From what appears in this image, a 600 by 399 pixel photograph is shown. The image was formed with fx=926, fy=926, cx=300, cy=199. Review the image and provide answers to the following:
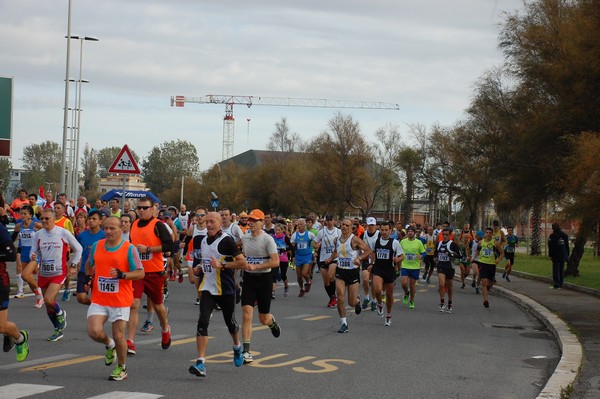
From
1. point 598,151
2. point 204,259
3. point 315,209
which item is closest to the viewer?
point 204,259

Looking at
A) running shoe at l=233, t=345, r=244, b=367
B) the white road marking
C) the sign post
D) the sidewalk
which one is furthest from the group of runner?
the sidewalk

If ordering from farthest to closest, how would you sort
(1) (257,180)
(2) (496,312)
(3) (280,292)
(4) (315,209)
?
(1) (257,180), (4) (315,209), (3) (280,292), (2) (496,312)

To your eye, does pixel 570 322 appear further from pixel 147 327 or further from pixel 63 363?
pixel 63 363

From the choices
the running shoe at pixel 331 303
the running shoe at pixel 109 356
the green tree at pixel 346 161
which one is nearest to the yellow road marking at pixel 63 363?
the running shoe at pixel 109 356

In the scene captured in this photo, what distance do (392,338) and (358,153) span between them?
60.1m

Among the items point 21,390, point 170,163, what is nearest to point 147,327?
point 21,390

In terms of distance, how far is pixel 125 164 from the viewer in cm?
1994

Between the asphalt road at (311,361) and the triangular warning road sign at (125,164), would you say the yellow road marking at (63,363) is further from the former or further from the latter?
the triangular warning road sign at (125,164)

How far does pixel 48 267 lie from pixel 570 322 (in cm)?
940

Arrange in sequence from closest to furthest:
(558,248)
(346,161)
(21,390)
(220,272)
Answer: (21,390)
(220,272)
(558,248)
(346,161)

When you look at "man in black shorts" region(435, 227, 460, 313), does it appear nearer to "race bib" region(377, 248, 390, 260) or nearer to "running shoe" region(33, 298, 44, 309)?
"race bib" region(377, 248, 390, 260)

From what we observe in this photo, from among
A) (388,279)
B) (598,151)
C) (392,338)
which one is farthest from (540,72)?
(392,338)

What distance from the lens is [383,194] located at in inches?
3054

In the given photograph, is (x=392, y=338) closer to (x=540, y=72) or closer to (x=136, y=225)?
(x=136, y=225)
